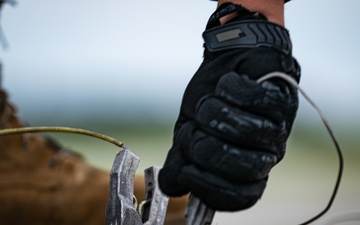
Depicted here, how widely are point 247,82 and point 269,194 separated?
2274 millimetres

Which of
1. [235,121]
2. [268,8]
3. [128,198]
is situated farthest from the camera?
[128,198]

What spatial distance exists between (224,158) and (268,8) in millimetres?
201

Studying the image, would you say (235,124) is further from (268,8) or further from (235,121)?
(268,8)

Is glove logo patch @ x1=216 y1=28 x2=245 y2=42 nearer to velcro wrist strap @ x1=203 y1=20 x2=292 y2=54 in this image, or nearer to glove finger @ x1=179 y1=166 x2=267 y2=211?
velcro wrist strap @ x1=203 y1=20 x2=292 y2=54

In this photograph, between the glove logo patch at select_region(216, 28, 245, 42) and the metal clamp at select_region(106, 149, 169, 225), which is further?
the metal clamp at select_region(106, 149, 169, 225)

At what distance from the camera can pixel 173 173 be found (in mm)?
701

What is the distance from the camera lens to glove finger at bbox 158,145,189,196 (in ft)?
2.28

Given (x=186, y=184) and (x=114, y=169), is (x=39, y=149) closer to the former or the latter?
(x=114, y=169)

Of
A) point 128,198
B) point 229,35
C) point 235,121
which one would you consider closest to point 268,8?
point 229,35

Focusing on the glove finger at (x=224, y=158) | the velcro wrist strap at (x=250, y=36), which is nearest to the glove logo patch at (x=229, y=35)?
the velcro wrist strap at (x=250, y=36)

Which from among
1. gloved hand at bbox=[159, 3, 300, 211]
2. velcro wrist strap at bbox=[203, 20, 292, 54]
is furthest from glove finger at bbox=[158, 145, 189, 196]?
velcro wrist strap at bbox=[203, 20, 292, 54]

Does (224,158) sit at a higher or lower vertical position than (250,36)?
lower

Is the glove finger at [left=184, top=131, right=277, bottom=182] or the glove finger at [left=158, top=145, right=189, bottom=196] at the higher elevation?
the glove finger at [left=184, top=131, right=277, bottom=182]

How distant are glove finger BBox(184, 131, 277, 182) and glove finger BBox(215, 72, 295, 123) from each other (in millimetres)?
39
